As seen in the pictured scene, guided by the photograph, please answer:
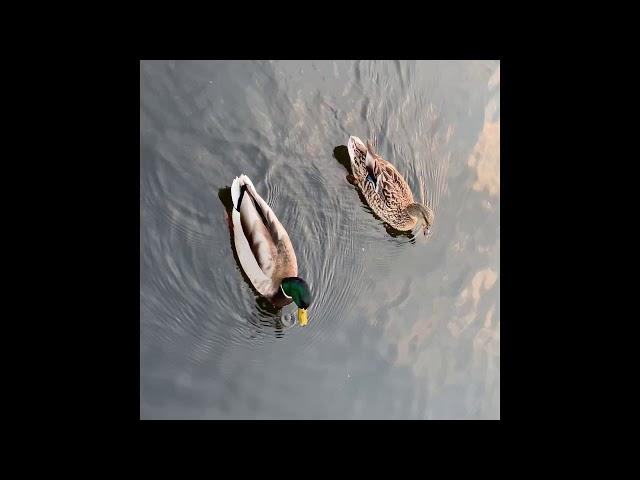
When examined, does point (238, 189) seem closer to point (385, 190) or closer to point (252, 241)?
point (252, 241)

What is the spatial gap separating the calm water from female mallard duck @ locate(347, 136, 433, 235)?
123 mm

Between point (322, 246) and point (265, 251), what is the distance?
76cm

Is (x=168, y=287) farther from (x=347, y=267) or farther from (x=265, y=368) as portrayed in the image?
(x=347, y=267)

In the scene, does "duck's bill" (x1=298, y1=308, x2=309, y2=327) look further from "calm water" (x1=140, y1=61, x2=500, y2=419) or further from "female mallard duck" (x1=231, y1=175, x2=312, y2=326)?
"calm water" (x1=140, y1=61, x2=500, y2=419)

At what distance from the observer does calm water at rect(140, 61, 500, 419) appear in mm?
3887

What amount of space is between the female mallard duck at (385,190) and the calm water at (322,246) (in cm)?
12

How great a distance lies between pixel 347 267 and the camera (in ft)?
15.5

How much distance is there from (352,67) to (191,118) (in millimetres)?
1901

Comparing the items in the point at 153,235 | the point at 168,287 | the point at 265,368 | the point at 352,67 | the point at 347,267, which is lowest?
the point at 265,368

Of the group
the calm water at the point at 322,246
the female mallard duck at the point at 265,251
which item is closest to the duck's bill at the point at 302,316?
the female mallard duck at the point at 265,251

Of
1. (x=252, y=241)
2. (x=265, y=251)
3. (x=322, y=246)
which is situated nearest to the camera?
(x=252, y=241)

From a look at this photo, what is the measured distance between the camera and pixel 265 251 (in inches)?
158

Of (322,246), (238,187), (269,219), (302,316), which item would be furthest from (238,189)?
(302,316)
